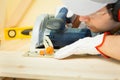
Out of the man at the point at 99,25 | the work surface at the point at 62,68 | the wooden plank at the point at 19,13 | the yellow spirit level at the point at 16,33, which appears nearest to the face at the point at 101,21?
the man at the point at 99,25

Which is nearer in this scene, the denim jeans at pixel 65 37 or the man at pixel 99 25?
the man at pixel 99 25

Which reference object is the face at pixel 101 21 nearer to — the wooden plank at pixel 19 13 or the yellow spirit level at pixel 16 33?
the yellow spirit level at pixel 16 33

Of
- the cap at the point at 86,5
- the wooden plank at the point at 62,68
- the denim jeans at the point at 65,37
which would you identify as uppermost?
the cap at the point at 86,5

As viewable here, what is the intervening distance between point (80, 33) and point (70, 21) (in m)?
0.18

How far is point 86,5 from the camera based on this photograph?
76 centimetres

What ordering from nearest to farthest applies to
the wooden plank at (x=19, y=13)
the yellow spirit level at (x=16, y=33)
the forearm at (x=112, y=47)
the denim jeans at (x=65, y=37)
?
the forearm at (x=112, y=47) → the denim jeans at (x=65, y=37) → the yellow spirit level at (x=16, y=33) → the wooden plank at (x=19, y=13)

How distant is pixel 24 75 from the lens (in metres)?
0.78

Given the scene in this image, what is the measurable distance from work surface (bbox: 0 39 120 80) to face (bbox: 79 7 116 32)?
11 centimetres

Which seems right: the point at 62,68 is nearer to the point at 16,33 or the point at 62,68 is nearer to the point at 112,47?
the point at 112,47

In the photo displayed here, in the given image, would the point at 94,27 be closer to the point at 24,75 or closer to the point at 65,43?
the point at 65,43

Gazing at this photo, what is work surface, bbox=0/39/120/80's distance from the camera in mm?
725

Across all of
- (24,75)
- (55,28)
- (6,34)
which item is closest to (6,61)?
(24,75)

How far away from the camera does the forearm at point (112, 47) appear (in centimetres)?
72

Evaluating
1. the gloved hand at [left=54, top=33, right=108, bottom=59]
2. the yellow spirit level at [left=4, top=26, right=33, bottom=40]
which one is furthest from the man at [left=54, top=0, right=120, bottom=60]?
the yellow spirit level at [left=4, top=26, right=33, bottom=40]
